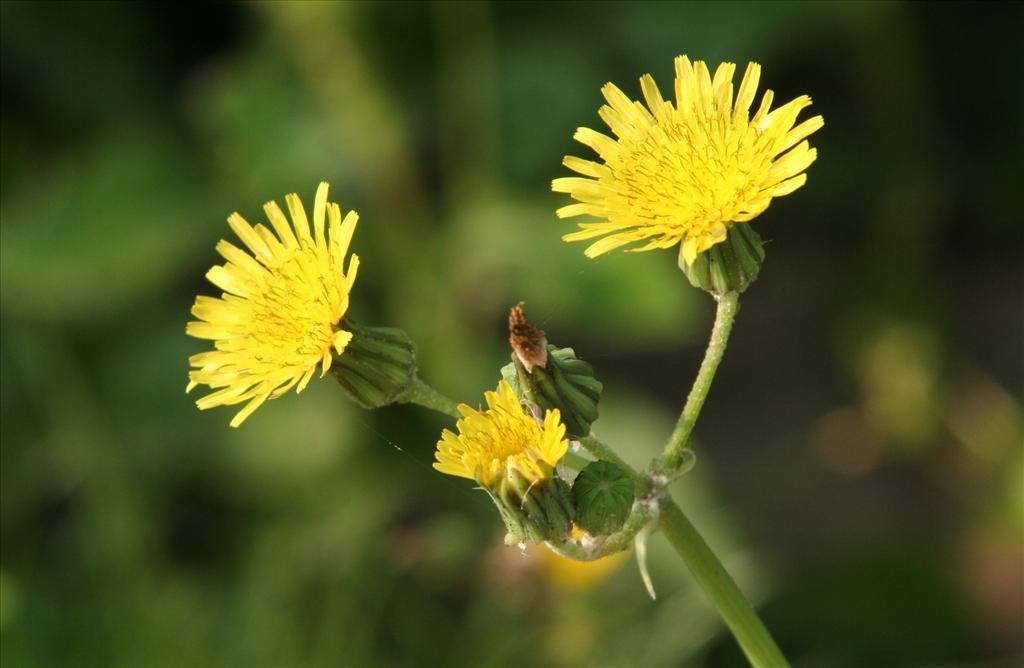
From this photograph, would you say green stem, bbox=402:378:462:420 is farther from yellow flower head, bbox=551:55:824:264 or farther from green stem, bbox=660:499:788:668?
green stem, bbox=660:499:788:668

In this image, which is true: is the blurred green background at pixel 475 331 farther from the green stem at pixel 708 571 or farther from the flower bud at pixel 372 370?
the green stem at pixel 708 571

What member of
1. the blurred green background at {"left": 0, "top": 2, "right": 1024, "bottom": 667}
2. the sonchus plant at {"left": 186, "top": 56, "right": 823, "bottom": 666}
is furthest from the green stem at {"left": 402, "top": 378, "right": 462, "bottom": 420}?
the blurred green background at {"left": 0, "top": 2, "right": 1024, "bottom": 667}

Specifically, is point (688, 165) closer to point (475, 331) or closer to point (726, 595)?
point (726, 595)

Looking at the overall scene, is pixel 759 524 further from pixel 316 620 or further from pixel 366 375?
pixel 366 375

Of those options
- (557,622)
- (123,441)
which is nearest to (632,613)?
(557,622)

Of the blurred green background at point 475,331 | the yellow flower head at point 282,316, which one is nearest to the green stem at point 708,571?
the yellow flower head at point 282,316
